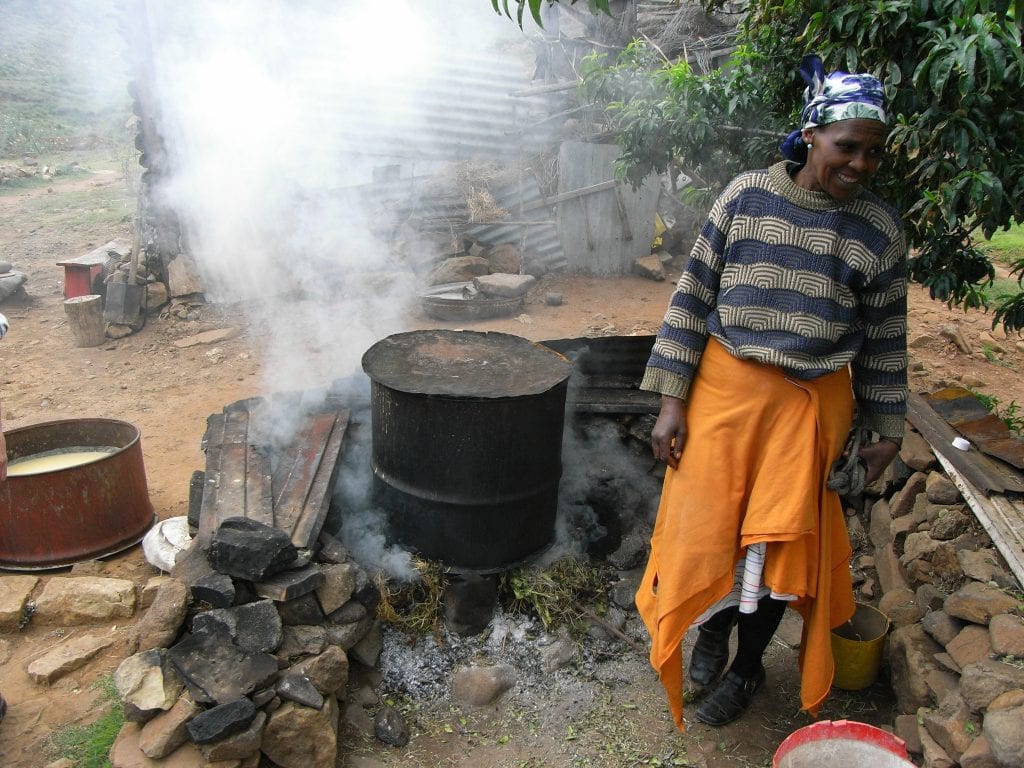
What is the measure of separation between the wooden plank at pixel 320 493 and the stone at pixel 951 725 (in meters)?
2.44

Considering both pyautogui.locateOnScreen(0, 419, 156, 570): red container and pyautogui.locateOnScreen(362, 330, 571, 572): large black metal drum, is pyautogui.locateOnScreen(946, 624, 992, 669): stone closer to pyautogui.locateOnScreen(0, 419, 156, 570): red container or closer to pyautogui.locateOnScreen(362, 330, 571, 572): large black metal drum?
pyautogui.locateOnScreen(362, 330, 571, 572): large black metal drum

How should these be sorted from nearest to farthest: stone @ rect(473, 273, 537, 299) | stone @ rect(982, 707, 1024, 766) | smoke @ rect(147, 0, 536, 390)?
stone @ rect(982, 707, 1024, 766)
smoke @ rect(147, 0, 536, 390)
stone @ rect(473, 273, 537, 299)

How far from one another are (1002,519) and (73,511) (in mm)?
4329

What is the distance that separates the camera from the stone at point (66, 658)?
3000 millimetres

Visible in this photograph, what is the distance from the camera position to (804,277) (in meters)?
2.26

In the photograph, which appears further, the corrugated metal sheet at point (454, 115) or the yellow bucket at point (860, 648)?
the corrugated metal sheet at point (454, 115)

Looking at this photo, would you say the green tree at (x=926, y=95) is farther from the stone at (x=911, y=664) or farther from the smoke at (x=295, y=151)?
the smoke at (x=295, y=151)

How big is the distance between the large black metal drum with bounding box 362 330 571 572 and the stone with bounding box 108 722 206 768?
52.8 inches

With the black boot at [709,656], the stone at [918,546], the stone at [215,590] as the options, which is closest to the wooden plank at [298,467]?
the stone at [215,590]

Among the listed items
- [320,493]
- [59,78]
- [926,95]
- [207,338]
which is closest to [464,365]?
[320,493]

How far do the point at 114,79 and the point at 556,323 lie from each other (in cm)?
1924

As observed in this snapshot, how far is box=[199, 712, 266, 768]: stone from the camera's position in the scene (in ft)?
8.09

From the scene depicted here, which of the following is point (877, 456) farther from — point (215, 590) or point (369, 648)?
point (215, 590)

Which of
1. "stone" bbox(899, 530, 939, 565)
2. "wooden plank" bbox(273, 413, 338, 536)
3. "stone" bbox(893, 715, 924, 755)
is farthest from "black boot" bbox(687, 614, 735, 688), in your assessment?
"wooden plank" bbox(273, 413, 338, 536)
